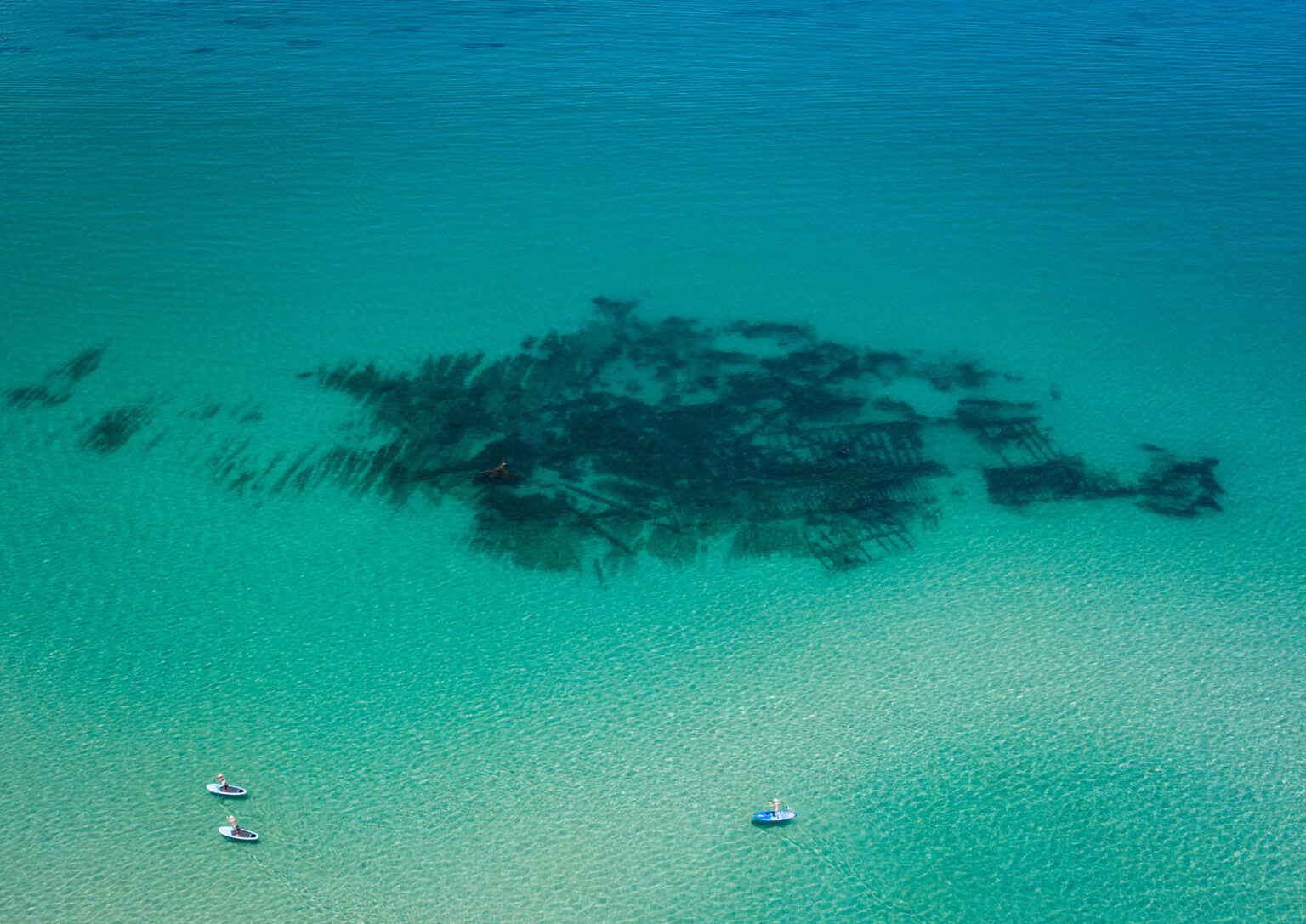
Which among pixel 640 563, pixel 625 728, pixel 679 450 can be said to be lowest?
pixel 625 728

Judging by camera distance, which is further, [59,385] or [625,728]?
[59,385]

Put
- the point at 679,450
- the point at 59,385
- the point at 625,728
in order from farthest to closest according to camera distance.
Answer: the point at 59,385 < the point at 679,450 < the point at 625,728

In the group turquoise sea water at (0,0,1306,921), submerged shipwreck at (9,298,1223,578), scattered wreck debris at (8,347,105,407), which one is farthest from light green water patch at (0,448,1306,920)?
scattered wreck debris at (8,347,105,407)

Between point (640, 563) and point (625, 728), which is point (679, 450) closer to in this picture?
point (640, 563)

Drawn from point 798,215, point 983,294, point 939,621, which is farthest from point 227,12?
point 939,621

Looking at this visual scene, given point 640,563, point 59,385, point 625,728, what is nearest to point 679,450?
point 640,563

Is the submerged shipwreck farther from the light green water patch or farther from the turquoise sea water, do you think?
the light green water patch

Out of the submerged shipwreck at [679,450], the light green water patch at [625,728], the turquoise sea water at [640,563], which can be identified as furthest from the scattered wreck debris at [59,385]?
the light green water patch at [625,728]
